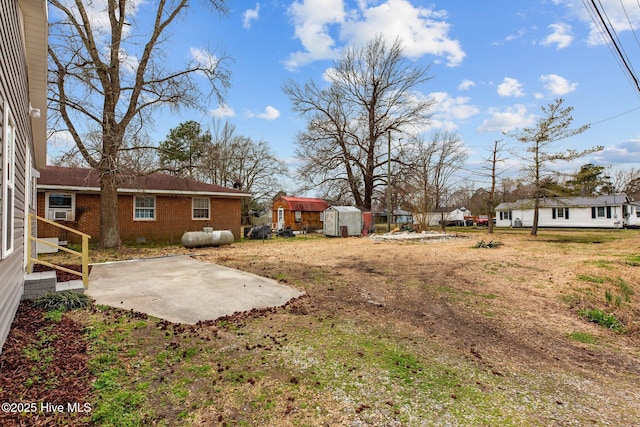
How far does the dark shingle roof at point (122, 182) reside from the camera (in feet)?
41.3

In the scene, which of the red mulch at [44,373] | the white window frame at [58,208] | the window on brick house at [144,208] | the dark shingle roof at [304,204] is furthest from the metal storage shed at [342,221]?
the red mulch at [44,373]

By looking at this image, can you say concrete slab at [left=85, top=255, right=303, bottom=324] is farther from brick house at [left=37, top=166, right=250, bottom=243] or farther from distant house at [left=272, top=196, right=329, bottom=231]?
distant house at [left=272, top=196, right=329, bottom=231]

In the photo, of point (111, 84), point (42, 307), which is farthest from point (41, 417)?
point (111, 84)

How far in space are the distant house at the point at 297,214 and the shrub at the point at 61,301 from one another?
2078 centimetres

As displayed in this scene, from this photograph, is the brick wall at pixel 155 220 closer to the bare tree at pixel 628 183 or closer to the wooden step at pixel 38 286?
the wooden step at pixel 38 286

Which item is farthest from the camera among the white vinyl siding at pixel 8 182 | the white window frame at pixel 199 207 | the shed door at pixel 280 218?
the shed door at pixel 280 218

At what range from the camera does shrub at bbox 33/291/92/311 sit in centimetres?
461

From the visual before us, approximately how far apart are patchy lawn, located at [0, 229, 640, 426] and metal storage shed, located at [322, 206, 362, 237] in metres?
15.3

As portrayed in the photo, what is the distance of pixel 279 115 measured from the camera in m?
27.7

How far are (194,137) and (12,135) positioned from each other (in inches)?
1127

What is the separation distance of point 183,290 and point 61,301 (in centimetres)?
186

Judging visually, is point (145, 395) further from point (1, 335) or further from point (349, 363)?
point (349, 363)

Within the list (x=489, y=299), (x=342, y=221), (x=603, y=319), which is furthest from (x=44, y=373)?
(x=342, y=221)

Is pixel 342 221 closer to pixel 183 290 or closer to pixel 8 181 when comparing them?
pixel 183 290
